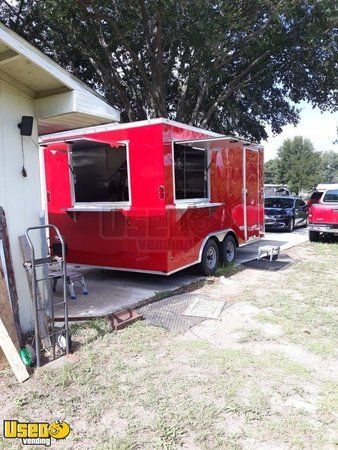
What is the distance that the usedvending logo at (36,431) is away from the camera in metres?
2.69

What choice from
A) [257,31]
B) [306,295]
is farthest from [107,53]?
[306,295]

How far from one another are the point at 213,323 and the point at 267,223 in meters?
11.1

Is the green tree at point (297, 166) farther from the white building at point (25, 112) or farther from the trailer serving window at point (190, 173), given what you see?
the white building at point (25, 112)

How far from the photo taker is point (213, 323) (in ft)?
15.8

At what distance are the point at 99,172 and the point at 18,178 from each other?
2622mm

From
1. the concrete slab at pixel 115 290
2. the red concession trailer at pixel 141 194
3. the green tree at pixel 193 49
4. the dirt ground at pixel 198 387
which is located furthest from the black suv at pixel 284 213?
the dirt ground at pixel 198 387

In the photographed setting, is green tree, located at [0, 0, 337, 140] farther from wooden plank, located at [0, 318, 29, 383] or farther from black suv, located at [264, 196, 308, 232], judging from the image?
wooden plank, located at [0, 318, 29, 383]

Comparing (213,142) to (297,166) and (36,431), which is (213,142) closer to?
(36,431)

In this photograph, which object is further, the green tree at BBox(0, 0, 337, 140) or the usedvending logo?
the green tree at BBox(0, 0, 337, 140)

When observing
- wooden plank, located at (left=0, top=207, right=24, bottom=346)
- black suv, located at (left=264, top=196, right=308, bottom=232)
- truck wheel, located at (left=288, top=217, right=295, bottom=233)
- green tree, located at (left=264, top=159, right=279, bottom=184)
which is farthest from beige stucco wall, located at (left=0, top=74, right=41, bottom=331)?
green tree, located at (left=264, top=159, right=279, bottom=184)

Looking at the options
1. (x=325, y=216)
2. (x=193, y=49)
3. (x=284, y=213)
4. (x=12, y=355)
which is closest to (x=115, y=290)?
(x=12, y=355)

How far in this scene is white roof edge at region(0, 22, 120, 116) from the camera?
3574mm

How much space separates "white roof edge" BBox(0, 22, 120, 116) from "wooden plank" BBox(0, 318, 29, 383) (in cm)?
256

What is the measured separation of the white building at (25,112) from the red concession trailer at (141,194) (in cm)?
135
